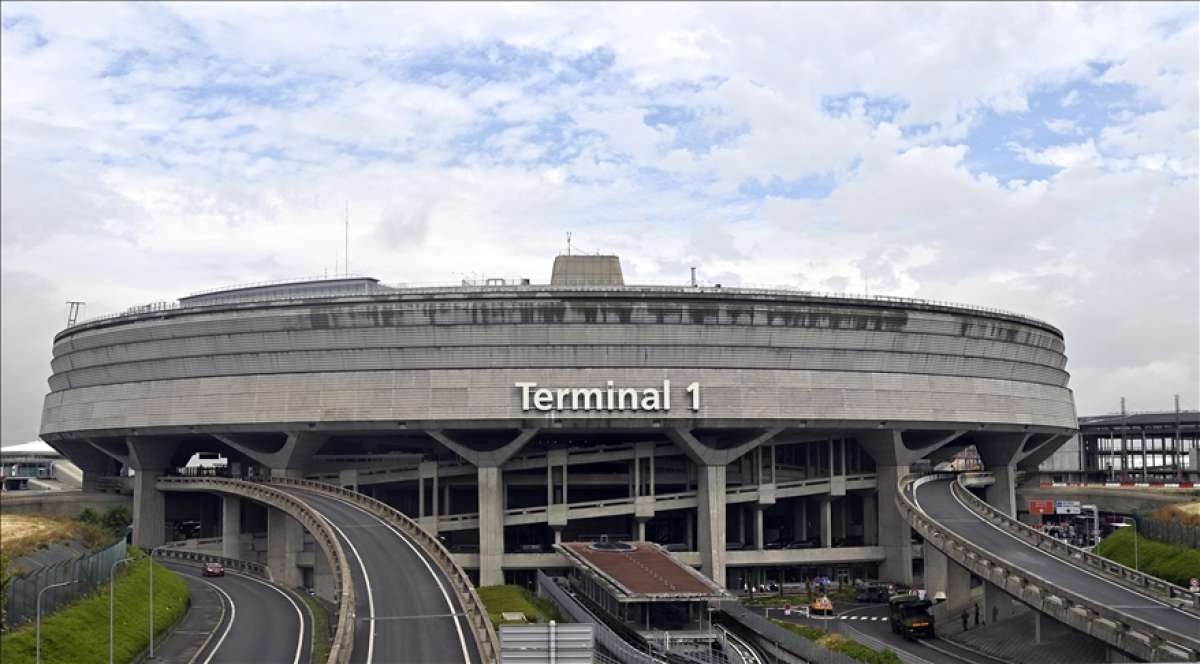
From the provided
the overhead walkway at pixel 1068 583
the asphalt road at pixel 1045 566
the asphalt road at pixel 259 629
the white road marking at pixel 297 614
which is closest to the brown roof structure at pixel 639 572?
the overhead walkway at pixel 1068 583

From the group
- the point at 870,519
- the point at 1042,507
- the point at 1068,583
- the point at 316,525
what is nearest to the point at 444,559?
the point at 316,525

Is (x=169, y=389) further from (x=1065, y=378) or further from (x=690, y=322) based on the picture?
(x=1065, y=378)

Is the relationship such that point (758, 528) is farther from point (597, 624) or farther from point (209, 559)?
point (209, 559)

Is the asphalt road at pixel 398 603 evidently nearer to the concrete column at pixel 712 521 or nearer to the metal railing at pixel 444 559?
the metal railing at pixel 444 559

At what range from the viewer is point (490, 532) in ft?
360

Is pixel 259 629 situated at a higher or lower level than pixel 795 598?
higher

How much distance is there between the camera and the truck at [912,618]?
83.4 metres

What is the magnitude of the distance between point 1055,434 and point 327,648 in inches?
3748

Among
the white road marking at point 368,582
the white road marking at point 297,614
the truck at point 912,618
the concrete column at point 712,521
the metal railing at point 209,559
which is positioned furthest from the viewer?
the metal railing at point 209,559

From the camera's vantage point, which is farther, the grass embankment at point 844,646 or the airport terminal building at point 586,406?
the airport terminal building at point 586,406

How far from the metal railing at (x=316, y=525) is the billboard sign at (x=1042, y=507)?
8551 cm

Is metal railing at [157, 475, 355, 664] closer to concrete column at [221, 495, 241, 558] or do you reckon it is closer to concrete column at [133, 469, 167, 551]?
concrete column at [133, 469, 167, 551]

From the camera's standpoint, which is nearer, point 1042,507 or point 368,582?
point 368,582

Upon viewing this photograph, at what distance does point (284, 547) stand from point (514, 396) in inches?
1034
